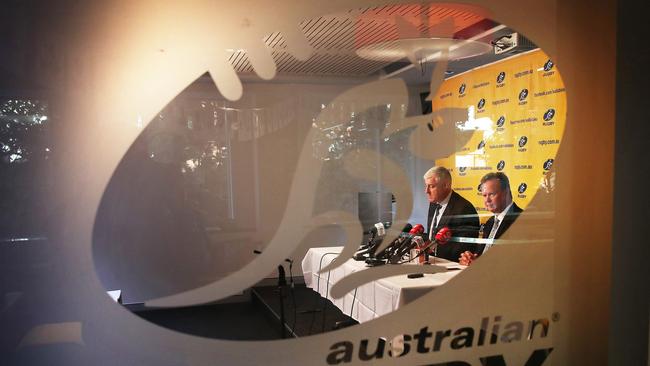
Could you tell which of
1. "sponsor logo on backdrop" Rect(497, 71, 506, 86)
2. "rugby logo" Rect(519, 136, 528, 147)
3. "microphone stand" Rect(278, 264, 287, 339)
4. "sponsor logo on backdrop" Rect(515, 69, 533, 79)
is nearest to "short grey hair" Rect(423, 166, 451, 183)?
"rugby logo" Rect(519, 136, 528, 147)

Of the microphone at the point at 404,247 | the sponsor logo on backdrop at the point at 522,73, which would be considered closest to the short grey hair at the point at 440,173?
the microphone at the point at 404,247

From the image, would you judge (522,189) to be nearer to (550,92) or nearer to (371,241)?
(550,92)

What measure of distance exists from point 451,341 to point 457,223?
603 mm

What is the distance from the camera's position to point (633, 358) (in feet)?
8.09

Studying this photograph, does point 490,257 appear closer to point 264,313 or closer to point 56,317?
point 264,313

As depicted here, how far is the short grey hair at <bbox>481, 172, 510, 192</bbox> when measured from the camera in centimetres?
245

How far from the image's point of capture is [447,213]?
2354 millimetres

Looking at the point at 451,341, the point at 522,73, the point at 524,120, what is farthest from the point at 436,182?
the point at 522,73

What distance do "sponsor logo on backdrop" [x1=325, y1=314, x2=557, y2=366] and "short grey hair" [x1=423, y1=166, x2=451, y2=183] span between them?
745mm

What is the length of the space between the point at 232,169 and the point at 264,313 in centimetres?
62

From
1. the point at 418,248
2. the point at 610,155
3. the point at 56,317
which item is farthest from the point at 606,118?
the point at 56,317

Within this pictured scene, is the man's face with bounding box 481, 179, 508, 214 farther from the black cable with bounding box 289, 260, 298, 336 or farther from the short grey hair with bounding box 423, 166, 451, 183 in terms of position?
the black cable with bounding box 289, 260, 298, 336

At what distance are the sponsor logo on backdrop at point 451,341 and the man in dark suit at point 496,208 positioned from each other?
0.36 meters

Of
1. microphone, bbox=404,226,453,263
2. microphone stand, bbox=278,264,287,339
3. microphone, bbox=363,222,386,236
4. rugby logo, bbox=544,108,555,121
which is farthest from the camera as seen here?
rugby logo, bbox=544,108,555,121
